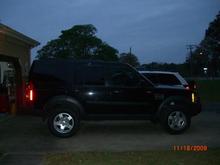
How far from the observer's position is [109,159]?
26.5 ft

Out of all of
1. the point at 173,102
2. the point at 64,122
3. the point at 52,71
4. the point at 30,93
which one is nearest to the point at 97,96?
the point at 64,122

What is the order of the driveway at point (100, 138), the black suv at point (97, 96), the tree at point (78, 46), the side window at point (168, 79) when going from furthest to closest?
the tree at point (78, 46)
the side window at point (168, 79)
the black suv at point (97, 96)
the driveway at point (100, 138)

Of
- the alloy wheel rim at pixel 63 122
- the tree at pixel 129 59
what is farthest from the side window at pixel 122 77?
the tree at pixel 129 59

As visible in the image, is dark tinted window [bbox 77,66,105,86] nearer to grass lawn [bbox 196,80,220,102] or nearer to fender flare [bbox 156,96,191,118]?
fender flare [bbox 156,96,191,118]

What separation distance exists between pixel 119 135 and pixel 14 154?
3.44m

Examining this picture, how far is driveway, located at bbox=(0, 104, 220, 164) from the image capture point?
953cm

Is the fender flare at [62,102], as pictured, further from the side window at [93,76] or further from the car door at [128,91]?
the car door at [128,91]

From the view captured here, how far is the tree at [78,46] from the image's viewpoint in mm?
74125

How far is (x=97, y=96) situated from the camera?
1135cm

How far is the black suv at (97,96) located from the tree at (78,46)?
61849 mm

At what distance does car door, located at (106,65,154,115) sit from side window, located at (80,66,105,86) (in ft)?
0.61

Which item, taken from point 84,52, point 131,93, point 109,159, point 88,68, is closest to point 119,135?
point 131,93
